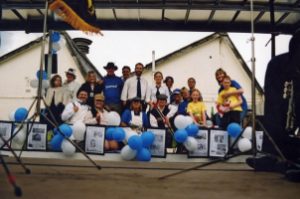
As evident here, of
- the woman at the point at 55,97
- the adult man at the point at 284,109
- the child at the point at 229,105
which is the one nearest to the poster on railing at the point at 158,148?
the child at the point at 229,105

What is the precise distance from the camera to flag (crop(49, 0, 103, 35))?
358 centimetres

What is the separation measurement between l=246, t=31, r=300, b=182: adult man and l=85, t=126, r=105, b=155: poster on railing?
2513 mm

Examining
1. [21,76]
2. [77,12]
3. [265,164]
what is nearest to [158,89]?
[77,12]

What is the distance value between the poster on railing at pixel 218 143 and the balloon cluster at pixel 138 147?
3.33 feet

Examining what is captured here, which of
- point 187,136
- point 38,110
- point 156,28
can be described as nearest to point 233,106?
point 187,136

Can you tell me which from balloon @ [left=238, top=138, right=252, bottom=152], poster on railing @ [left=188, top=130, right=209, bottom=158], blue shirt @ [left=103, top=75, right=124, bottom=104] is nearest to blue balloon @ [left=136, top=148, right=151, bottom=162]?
poster on railing @ [left=188, top=130, right=209, bottom=158]

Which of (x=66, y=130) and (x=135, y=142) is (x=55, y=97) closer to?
(x=66, y=130)

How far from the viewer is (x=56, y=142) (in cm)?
508

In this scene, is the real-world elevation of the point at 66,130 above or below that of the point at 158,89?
below

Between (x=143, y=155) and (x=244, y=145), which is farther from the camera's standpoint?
(x=244, y=145)

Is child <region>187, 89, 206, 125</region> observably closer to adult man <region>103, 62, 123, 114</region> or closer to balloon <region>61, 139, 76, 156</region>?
adult man <region>103, 62, 123, 114</region>

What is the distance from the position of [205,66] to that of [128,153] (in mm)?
13902

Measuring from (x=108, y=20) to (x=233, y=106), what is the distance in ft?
8.28

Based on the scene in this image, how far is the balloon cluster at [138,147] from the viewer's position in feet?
15.8
